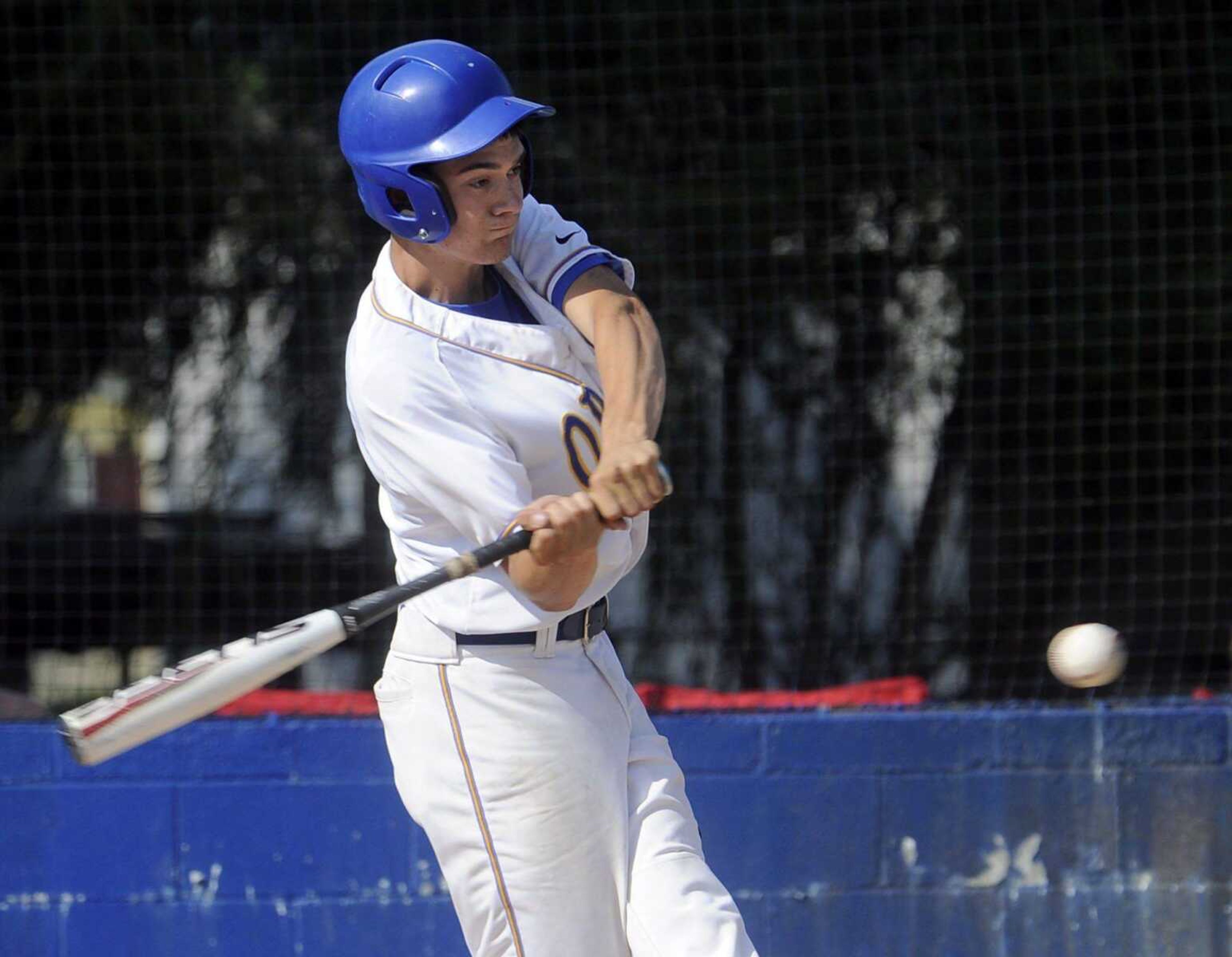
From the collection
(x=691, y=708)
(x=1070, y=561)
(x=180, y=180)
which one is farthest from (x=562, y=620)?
(x=180, y=180)

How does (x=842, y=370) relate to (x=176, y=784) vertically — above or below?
above

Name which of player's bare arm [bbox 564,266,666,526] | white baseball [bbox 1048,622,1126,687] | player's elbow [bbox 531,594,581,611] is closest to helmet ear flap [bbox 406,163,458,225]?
player's bare arm [bbox 564,266,666,526]

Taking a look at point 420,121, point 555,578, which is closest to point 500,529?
point 555,578

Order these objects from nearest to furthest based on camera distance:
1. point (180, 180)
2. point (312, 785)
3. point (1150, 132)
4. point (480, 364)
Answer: point (480, 364), point (312, 785), point (1150, 132), point (180, 180)

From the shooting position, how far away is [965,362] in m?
5.57

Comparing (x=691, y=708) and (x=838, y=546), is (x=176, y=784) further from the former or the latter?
(x=838, y=546)

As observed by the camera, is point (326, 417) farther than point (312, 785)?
Yes

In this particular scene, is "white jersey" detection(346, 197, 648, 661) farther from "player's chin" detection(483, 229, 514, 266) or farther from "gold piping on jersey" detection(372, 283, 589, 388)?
"player's chin" detection(483, 229, 514, 266)

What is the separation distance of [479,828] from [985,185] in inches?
140

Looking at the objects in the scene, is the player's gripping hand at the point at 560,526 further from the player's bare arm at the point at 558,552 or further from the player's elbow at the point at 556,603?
the player's elbow at the point at 556,603

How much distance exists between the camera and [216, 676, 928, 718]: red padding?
14.1 ft

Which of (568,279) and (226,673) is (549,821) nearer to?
(226,673)

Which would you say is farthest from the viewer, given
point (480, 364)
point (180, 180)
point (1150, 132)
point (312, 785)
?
point (180, 180)

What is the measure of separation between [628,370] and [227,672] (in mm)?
785
